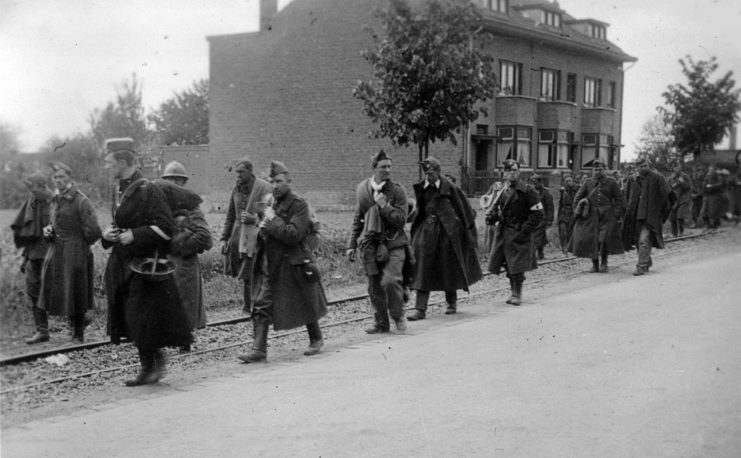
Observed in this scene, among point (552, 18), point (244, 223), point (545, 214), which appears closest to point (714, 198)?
point (545, 214)

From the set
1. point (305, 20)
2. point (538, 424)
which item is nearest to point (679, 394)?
point (538, 424)

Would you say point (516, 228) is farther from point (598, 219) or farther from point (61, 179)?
point (61, 179)

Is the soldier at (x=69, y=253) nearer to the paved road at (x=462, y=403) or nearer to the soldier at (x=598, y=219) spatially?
the paved road at (x=462, y=403)

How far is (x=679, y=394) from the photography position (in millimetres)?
6520

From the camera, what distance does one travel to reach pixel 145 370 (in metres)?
7.21

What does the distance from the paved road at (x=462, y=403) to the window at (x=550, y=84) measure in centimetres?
2862

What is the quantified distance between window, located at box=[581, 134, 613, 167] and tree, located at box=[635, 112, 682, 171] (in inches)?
645

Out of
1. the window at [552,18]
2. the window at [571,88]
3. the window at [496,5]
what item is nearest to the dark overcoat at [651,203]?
the window at [496,5]

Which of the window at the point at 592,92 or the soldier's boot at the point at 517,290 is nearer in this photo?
the soldier's boot at the point at 517,290

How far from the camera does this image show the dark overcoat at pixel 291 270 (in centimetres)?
831

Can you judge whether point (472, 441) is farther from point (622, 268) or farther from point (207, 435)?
point (622, 268)

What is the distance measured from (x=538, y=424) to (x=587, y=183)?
36.8 ft

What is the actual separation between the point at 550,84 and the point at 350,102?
8950mm

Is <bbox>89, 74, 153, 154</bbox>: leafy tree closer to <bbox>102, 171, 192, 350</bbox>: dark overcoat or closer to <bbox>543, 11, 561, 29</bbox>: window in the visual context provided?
<bbox>543, 11, 561, 29</bbox>: window
